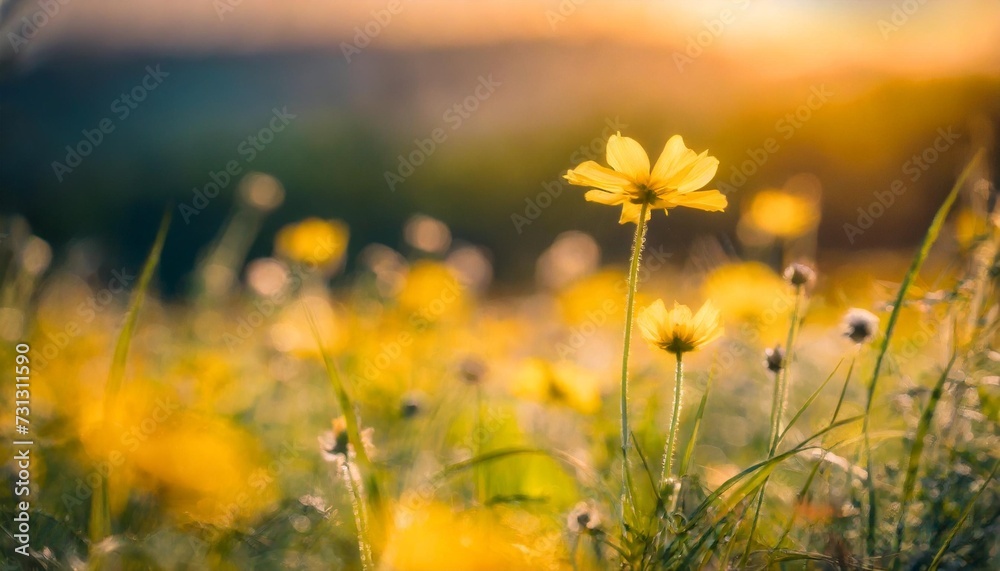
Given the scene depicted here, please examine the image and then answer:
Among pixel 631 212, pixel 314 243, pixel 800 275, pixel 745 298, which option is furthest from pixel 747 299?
pixel 314 243

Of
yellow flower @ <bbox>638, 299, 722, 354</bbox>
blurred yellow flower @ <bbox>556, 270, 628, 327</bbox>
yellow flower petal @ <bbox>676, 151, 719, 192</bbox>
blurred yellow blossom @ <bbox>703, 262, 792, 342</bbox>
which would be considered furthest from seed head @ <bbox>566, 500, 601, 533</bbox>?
blurred yellow flower @ <bbox>556, 270, 628, 327</bbox>

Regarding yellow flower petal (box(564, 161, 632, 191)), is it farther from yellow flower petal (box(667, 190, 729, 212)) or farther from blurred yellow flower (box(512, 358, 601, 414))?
blurred yellow flower (box(512, 358, 601, 414))

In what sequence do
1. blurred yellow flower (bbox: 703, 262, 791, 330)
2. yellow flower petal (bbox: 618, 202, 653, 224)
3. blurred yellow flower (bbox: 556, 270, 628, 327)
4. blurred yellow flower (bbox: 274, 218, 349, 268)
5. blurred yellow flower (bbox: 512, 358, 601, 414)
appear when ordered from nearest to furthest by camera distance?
yellow flower petal (bbox: 618, 202, 653, 224), blurred yellow flower (bbox: 512, 358, 601, 414), blurred yellow flower (bbox: 703, 262, 791, 330), blurred yellow flower (bbox: 556, 270, 628, 327), blurred yellow flower (bbox: 274, 218, 349, 268)

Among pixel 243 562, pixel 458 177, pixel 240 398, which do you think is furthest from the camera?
pixel 458 177

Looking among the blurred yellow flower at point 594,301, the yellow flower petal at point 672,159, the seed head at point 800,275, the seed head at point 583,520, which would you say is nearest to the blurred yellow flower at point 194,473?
the seed head at point 583,520

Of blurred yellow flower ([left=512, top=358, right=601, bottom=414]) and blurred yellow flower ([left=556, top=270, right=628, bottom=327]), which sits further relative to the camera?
blurred yellow flower ([left=556, top=270, right=628, bottom=327])

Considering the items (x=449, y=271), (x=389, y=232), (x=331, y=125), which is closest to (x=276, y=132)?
(x=331, y=125)

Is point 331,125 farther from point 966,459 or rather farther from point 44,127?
point 966,459

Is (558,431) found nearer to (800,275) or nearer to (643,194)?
(800,275)

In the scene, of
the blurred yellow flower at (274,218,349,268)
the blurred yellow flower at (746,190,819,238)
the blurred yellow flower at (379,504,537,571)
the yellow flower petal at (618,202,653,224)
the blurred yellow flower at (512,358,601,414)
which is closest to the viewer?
the blurred yellow flower at (379,504,537,571)
